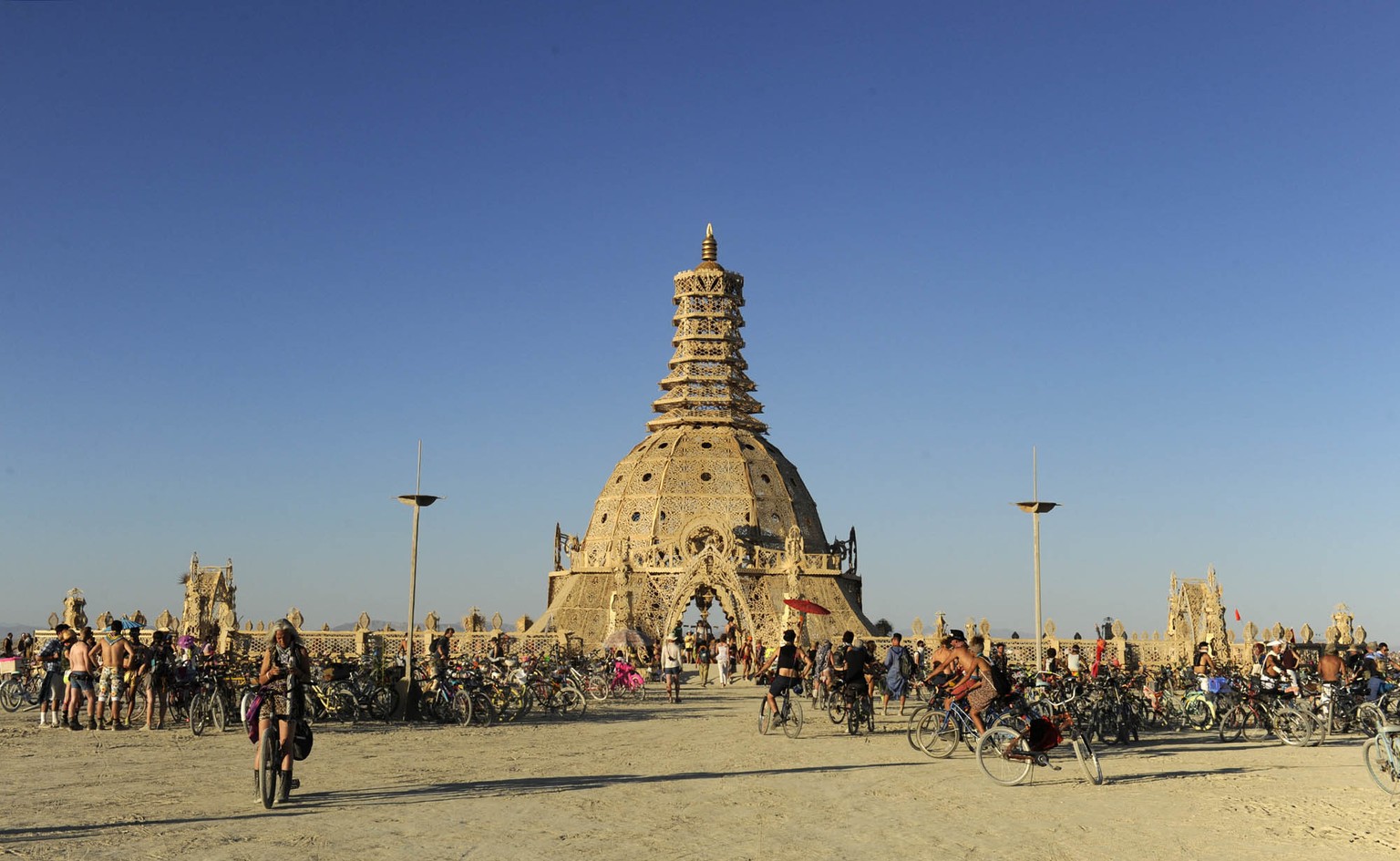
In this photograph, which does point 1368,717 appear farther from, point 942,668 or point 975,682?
point 975,682

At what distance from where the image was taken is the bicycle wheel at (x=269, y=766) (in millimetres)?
11406

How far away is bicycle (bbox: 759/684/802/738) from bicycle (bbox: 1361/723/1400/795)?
8.06 meters

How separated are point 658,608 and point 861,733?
29515 mm

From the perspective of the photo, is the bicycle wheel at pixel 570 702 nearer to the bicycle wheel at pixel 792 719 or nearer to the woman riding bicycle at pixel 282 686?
the bicycle wheel at pixel 792 719

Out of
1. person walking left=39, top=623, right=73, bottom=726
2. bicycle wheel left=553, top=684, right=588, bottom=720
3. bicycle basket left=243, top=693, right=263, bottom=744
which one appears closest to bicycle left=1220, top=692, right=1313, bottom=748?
bicycle wheel left=553, top=684, right=588, bottom=720

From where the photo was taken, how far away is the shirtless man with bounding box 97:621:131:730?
755 inches

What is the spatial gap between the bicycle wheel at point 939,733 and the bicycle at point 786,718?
268 centimetres

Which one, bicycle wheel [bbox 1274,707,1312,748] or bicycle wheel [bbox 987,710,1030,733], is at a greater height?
bicycle wheel [bbox 987,710,1030,733]

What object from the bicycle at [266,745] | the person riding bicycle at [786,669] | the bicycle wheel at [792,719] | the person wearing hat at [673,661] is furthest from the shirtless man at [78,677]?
the person wearing hat at [673,661]

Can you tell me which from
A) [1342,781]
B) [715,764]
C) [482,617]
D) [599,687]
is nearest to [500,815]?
[715,764]

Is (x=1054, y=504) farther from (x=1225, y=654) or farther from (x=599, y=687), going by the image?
(x=1225, y=654)

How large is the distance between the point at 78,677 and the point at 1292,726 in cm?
1795

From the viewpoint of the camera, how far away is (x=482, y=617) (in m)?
45.2

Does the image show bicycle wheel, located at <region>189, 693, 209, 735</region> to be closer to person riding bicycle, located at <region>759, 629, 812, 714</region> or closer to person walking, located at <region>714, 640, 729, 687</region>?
person riding bicycle, located at <region>759, 629, 812, 714</region>
